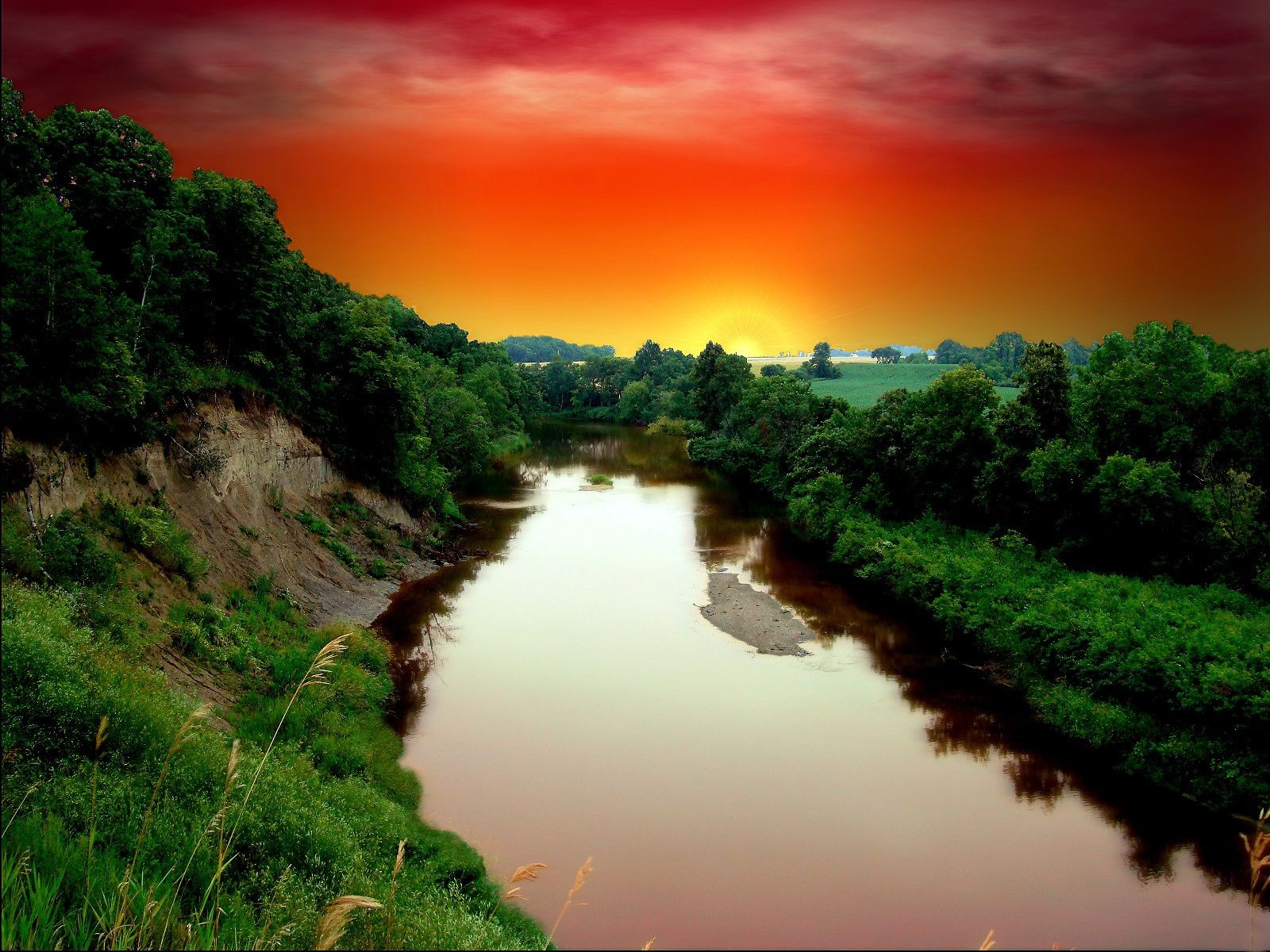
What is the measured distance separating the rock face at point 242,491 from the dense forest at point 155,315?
2.34ft

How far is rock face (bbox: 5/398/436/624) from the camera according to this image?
19750mm

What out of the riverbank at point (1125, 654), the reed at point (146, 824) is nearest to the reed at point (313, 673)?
the reed at point (146, 824)

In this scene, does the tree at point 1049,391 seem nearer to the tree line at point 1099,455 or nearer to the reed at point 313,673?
the tree line at point 1099,455

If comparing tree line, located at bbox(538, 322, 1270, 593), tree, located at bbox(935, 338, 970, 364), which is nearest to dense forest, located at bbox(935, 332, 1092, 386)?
tree, located at bbox(935, 338, 970, 364)

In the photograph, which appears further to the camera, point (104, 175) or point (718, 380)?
point (718, 380)

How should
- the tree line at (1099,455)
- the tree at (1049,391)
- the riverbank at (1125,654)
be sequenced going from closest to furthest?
the riverbank at (1125,654) < the tree line at (1099,455) < the tree at (1049,391)

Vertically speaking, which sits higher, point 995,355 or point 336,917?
point 995,355

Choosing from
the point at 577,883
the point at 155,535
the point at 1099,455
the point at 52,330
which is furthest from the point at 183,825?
the point at 1099,455

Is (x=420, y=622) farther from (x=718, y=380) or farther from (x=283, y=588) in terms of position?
(x=718, y=380)

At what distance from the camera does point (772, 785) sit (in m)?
18.8

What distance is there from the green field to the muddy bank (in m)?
54.5

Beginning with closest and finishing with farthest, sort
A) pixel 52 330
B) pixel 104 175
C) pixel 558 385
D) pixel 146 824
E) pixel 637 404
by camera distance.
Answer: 1. pixel 146 824
2. pixel 52 330
3. pixel 104 175
4. pixel 637 404
5. pixel 558 385

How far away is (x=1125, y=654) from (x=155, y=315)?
2923 cm

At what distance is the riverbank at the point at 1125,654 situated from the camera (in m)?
18.1
